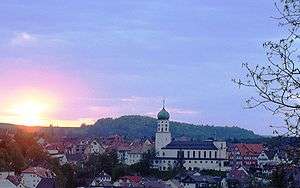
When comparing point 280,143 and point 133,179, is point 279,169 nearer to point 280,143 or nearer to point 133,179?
point 280,143

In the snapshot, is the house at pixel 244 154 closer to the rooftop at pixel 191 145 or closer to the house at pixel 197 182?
the rooftop at pixel 191 145

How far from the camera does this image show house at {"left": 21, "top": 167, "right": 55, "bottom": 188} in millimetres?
50250

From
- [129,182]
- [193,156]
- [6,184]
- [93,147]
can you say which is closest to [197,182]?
[129,182]

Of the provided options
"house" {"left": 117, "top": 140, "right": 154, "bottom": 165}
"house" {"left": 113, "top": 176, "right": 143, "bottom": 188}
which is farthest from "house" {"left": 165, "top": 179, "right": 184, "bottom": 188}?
"house" {"left": 117, "top": 140, "right": 154, "bottom": 165}

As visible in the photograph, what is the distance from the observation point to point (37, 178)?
165ft

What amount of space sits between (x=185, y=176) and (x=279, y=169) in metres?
59.3

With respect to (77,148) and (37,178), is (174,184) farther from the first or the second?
(77,148)

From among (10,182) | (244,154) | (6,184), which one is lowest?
(6,184)

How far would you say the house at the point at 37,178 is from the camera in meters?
50.2

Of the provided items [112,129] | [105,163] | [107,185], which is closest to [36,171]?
[107,185]

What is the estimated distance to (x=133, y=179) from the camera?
57719 millimetres

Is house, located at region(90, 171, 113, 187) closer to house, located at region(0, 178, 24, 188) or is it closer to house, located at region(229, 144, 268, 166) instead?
house, located at region(0, 178, 24, 188)

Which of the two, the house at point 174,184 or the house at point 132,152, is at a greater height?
the house at point 132,152

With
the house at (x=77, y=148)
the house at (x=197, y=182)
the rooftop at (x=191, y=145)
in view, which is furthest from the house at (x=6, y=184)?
the house at (x=77, y=148)
